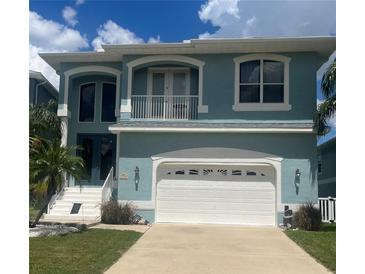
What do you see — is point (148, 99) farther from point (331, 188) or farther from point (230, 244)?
point (331, 188)

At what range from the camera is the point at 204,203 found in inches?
675

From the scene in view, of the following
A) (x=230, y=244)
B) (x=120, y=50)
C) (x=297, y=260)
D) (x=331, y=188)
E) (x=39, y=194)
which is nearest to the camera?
(x=297, y=260)

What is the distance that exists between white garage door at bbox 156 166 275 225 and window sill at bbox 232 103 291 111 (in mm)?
2280

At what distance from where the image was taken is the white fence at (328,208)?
685 inches

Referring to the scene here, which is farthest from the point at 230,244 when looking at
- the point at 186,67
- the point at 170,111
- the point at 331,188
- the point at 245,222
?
the point at 331,188

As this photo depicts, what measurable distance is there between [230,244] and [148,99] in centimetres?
841

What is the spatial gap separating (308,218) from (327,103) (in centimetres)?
396

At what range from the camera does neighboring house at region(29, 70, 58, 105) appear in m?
22.2

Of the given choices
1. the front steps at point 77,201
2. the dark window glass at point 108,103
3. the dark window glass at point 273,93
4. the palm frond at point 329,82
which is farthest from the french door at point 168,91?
the palm frond at point 329,82

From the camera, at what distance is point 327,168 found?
25.4 m

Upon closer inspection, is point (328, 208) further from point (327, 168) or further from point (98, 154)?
point (98, 154)

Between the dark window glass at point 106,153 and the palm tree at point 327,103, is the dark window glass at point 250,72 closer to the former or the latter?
the palm tree at point 327,103

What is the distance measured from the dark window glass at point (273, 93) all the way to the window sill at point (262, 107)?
23cm

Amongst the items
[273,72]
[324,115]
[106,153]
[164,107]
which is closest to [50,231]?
[164,107]
